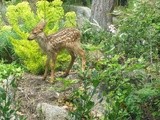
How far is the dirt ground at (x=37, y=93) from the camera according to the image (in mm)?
6911

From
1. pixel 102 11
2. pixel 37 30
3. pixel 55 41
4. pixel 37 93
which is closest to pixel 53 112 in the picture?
pixel 37 93

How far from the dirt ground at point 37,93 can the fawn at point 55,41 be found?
0.16 m

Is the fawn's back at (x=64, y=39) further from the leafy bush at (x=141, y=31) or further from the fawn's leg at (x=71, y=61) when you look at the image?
the leafy bush at (x=141, y=31)

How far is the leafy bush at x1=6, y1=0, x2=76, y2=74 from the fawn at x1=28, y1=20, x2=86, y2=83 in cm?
54

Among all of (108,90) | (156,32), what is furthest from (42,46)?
(156,32)

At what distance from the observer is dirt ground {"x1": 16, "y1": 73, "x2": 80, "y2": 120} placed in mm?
6911

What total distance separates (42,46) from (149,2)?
2.31 metres

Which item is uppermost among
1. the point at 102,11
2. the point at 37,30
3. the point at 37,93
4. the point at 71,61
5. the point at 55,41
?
the point at 37,30

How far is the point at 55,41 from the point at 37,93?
0.77 metres

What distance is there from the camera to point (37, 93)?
7.25m

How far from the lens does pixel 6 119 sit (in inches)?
146

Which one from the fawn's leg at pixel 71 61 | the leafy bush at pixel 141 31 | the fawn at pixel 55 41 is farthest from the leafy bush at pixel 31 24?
the leafy bush at pixel 141 31

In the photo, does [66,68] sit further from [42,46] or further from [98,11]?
[98,11]

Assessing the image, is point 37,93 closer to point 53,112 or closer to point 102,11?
point 53,112
